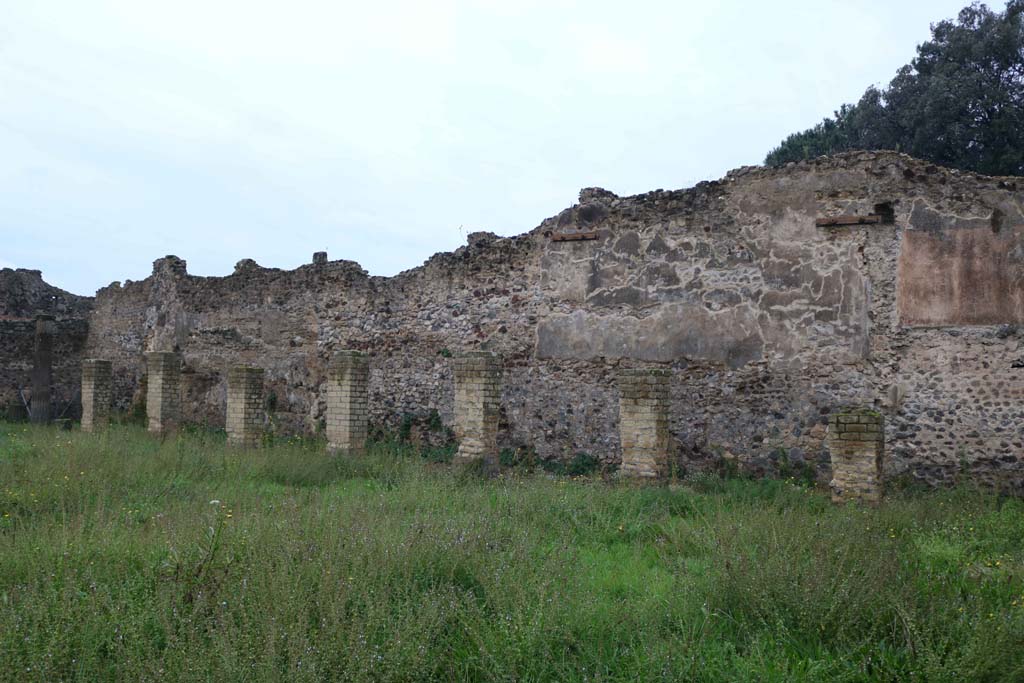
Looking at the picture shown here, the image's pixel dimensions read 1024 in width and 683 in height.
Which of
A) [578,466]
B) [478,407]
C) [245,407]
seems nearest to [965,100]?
[578,466]

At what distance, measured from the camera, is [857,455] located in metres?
8.41

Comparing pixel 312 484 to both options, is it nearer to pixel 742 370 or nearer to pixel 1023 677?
pixel 742 370

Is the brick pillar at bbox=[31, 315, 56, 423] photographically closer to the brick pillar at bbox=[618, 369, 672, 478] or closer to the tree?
the brick pillar at bbox=[618, 369, 672, 478]

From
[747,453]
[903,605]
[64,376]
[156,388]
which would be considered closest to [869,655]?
[903,605]

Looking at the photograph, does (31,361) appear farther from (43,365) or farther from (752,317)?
(752,317)

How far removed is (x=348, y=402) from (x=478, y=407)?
7.22 ft

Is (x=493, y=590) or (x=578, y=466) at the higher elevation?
(x=493, y=590)

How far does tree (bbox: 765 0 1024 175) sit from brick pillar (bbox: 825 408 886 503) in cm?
1553

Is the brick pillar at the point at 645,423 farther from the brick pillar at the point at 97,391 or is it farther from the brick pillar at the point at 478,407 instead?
the brick pillar at the point at 97,391

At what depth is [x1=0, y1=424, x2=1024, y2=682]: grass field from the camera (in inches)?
164

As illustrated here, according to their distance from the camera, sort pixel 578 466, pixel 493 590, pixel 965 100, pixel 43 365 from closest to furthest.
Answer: pixel 493 590 < pixel 578 466 < pixel 43 365 < pixel 965 100

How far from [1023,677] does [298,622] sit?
3.67 metres

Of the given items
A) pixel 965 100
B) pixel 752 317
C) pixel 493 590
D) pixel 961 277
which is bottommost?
pixel 493 590

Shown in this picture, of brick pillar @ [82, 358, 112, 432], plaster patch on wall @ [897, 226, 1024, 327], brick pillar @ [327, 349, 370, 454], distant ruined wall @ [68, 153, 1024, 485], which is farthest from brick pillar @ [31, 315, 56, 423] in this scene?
plaster patch on wall @ [897, 226, 1024, 327]
